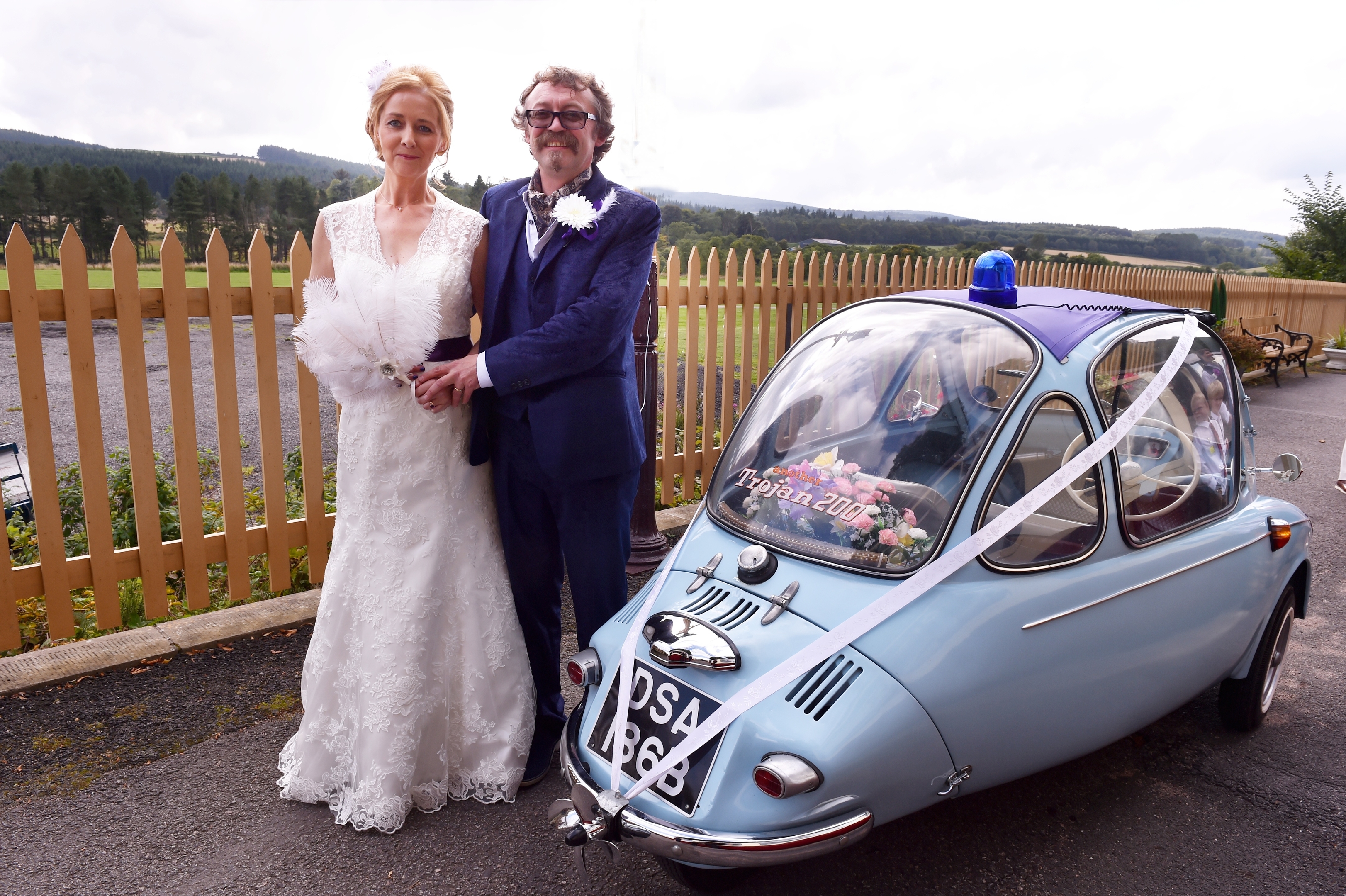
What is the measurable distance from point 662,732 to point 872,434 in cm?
110

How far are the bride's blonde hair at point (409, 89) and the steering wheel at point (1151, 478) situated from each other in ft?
7.39

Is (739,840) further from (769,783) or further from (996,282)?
(996,282)

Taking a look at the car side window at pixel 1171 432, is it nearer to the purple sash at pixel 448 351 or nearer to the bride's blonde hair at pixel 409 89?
the purple sash at pixel 448 351

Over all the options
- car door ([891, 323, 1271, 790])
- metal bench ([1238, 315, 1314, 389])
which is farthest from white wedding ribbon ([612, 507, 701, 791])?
metal bench ([1238, 315, 1314, 389])

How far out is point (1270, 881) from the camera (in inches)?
99.0

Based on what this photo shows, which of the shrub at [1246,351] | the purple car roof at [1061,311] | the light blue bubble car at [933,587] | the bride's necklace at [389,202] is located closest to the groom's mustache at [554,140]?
the bride's necklace at [389,202]

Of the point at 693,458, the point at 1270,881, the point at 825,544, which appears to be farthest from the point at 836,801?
the point at 693,458

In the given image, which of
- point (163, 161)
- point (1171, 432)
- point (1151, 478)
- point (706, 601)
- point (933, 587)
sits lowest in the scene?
point (706, 601)

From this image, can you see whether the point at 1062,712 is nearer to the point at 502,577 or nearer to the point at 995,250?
the point at 995,250

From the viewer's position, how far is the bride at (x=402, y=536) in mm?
2717

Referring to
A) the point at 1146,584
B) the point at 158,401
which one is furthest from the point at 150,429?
the point at 158,401

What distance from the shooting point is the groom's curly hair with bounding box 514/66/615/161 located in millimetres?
2668

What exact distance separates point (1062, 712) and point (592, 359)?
1.72 meters

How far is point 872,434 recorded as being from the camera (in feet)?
8.53
